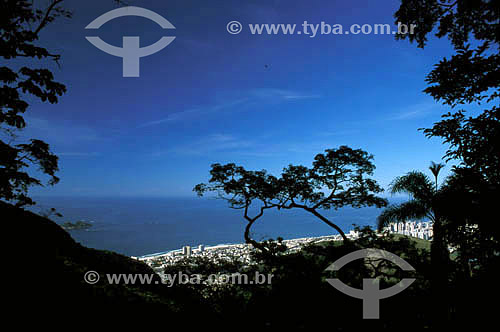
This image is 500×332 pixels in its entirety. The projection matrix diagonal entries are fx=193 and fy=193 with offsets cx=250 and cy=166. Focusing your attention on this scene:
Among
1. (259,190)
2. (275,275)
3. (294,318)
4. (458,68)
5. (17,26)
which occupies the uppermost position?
(17,26)

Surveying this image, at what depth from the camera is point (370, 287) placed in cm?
418

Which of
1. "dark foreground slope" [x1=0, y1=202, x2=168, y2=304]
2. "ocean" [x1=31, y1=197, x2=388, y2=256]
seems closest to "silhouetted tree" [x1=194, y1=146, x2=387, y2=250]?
"ocean" [x1=31, y1=197, x2=388, y2=256]

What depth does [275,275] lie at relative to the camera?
4.95 metres

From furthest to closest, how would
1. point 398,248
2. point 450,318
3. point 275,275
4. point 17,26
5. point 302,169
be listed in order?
point 302,169, point 398,248, point 275,275, point 17,26, point 450,318

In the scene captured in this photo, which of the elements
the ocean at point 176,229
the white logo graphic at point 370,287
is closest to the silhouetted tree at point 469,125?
the white logo graphic at point 370,287

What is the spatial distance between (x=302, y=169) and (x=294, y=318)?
21.3 feet

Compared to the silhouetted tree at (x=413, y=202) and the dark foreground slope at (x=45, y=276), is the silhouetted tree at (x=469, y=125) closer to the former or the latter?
the silhouetted tree at (x=413, y=202)

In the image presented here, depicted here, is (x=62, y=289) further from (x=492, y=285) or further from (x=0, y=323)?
(x=492, y=285)

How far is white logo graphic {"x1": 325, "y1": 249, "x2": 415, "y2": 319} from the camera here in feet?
12.4

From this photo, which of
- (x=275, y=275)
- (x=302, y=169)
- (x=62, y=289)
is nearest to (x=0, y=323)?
(x=62, y=289)

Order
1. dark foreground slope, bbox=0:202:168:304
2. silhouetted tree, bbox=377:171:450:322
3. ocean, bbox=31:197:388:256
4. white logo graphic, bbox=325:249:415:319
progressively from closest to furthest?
1. dark foreground slope, bbox=0:202:168:304
2. white logo graphic, bbox=325:249:415:319
3. silhouetted tree, bbox=377:171:450:322
4. ocean, bbox=31:197:388:256

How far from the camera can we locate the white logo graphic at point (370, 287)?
3.77 metres

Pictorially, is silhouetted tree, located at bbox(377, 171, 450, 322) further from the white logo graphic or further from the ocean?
the ocean
